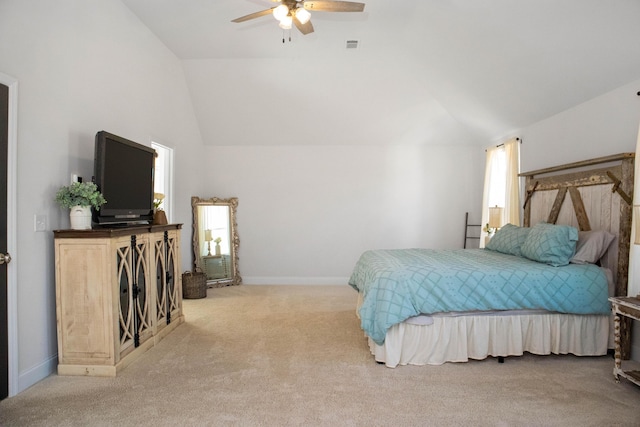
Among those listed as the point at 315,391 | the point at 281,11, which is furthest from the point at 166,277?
the point at 281,11

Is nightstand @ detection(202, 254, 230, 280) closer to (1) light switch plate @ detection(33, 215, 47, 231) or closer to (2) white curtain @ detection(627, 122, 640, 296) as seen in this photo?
(1) light switch plate @ detection(33, 215, 47, 231)

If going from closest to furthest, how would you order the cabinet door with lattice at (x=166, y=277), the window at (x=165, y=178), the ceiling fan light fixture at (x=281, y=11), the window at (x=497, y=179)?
1. the ceiling fan light fixture at (x=281, y=11)
2. the cabinet door with lattice at (x=166, y=277)
3. the window at (x=165, y=178)
4. the window at (x=497, y=179)

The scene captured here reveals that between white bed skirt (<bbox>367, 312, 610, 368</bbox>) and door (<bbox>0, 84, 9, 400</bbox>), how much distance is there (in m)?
2.47

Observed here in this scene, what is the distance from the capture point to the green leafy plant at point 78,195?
8.84ft

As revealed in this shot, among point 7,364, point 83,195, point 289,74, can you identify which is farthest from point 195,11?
point 7,364

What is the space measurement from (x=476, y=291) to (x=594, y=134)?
75.4 inches

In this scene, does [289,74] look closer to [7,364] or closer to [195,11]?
[195,11]

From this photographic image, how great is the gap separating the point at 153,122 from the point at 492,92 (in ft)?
12.7

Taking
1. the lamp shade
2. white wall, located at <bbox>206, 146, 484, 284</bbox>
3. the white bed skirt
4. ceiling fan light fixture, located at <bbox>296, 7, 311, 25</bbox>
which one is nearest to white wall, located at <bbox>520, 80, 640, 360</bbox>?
the white bed skirt

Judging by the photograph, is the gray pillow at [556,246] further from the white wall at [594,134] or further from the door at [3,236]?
the door at [3,236]

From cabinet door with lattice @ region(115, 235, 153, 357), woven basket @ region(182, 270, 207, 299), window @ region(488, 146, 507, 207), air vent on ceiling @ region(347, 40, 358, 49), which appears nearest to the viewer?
cabinet door with lattice @ region(115, 235, 153, 357)

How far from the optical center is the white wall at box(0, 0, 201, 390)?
250 cm

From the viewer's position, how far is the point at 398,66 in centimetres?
492

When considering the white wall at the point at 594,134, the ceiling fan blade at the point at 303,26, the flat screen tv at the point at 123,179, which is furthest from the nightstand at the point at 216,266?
the white wall at the point at 594,134
